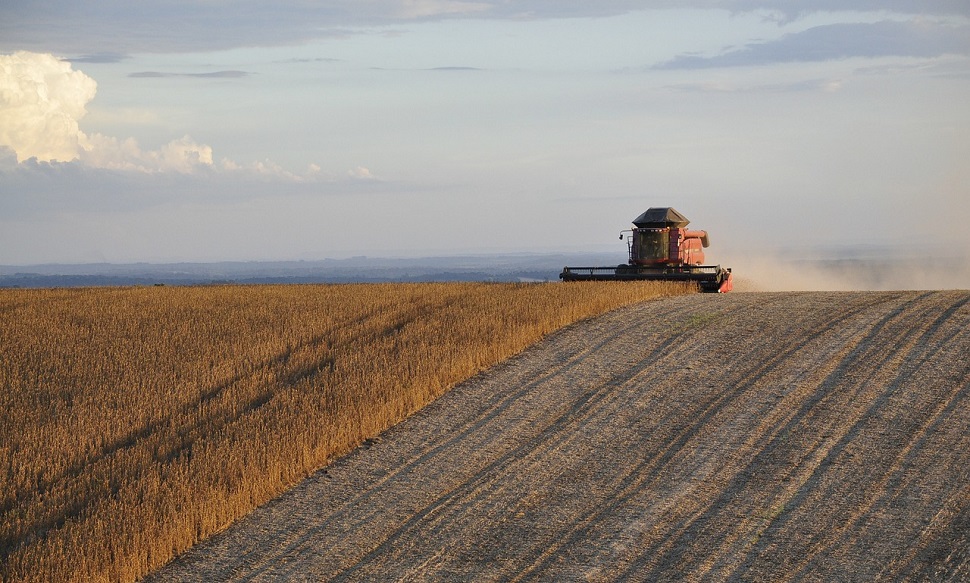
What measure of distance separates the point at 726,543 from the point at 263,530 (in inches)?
196

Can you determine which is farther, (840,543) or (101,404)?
(101,404)

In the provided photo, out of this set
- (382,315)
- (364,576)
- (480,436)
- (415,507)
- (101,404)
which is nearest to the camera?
(364,576)

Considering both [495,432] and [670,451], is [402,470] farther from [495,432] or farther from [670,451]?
[670,451]

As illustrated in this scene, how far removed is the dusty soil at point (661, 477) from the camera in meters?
9.84

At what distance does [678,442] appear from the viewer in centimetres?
1288

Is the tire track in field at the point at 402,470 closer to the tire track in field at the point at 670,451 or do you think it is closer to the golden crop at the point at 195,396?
the golden crop at the point at 195,396

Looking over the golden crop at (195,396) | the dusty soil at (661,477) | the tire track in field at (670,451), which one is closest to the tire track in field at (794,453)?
the dusty soil at (661,477)

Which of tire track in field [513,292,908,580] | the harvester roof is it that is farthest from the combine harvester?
tire track in field [513,292,908,580]

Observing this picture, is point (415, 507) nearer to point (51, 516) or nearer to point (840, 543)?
point (51, 516)

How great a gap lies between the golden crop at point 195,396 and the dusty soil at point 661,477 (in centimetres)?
44

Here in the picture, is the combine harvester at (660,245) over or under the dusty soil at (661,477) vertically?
over

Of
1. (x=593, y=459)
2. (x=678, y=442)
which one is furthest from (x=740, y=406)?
(x=593, y=459)

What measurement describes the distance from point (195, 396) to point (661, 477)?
7.17 meters

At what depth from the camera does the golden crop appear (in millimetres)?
10367
